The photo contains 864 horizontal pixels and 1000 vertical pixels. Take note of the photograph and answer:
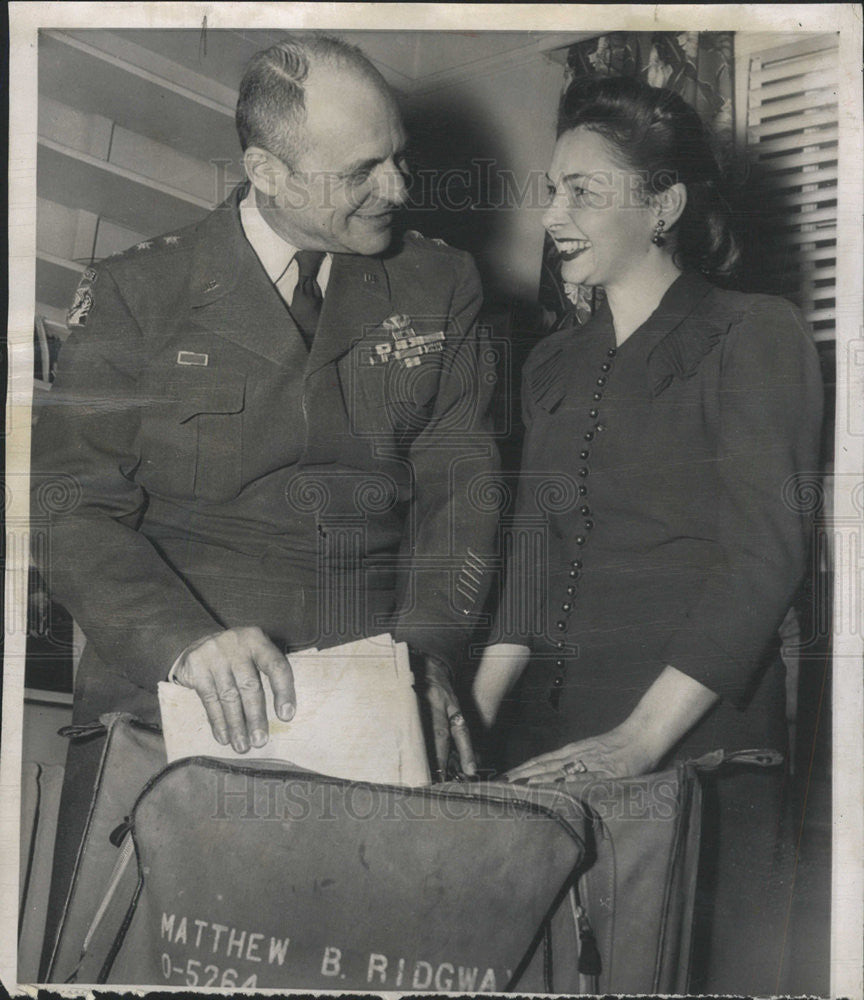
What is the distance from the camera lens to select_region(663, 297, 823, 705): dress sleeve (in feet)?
4.94

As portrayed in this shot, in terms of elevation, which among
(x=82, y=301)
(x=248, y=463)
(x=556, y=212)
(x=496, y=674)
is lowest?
(x=496, y=674)

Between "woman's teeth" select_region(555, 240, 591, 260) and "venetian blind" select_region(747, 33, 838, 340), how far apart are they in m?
0.26

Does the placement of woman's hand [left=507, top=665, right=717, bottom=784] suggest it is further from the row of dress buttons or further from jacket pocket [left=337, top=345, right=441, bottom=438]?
jacket pocket [left=337, top=345, right=441, bottom=438]

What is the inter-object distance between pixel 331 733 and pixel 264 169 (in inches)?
30.3

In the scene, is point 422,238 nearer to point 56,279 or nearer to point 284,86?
point 284,86

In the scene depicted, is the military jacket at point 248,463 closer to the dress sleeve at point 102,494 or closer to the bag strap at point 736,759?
the dress sleeve at point 102,494

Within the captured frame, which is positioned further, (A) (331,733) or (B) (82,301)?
(B) (82,301)

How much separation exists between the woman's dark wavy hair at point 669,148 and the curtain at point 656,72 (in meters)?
0.02

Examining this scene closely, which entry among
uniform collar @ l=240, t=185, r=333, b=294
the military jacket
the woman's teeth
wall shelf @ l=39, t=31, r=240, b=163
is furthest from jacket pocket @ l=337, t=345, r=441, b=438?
wall shelf @ l=39, t=31, r=240, b=163

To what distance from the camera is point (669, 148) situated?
1588mm

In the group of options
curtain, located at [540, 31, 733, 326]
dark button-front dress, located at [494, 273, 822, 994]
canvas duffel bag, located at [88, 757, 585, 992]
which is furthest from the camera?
curtain, located at [540, 31, 733, 326]

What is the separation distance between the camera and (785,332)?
5.11 ft

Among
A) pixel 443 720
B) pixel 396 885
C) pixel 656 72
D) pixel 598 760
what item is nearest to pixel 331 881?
pixel 396 885

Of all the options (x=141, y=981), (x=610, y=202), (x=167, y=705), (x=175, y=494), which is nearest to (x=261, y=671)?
(x=167, y=705)
